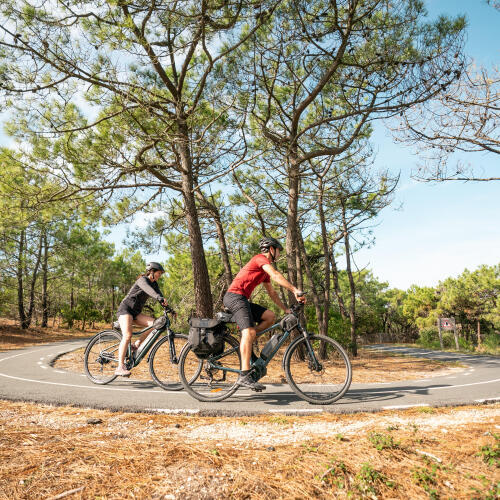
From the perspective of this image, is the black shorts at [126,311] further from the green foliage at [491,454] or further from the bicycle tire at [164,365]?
the green foliage at [491,454]

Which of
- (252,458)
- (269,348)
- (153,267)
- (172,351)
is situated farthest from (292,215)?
(252,458)

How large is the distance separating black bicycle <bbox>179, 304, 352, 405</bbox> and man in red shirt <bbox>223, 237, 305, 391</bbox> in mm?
120

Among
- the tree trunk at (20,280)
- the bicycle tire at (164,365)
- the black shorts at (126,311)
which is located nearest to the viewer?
the bicycle tire at (164,365)

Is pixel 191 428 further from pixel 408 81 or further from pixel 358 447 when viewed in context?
pixel 408 81

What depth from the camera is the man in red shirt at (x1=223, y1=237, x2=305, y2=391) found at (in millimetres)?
4352

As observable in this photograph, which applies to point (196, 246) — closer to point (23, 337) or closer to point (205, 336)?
point (205, 336)

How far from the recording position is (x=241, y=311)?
4.45 metres

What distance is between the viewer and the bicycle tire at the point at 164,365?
5242mm

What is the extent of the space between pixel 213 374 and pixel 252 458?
94.2 inches

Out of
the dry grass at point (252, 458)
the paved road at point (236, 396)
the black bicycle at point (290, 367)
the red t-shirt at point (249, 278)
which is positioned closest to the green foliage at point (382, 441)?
the dry grass at point (252, 458)

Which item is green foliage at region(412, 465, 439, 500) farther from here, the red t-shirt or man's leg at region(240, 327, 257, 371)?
the red t-shirt

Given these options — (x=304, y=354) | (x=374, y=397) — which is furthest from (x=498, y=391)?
(x=304, y=354)

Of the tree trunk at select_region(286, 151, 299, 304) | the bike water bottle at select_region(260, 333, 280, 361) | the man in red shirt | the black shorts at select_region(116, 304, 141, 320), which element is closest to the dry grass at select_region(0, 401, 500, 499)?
the man in red shirt

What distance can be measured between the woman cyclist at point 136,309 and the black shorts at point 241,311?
1.46 metres
